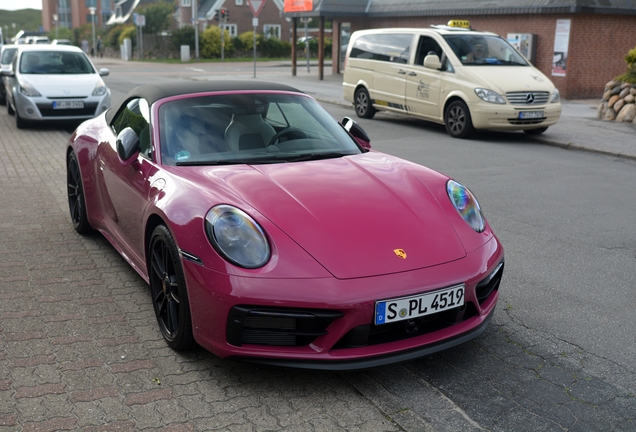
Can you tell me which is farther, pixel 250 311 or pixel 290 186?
pixel 290 186

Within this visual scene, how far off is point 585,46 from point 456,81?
32.5 feet

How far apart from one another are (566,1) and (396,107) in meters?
8.67

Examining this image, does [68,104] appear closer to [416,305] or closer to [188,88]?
[188,88]

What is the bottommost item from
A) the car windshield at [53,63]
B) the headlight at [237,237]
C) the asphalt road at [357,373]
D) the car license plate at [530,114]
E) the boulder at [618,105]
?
the asphalt road at [357,373]

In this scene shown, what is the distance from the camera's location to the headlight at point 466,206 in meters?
3.90

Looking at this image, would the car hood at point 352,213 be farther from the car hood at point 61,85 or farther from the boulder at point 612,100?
the boulder at point 612,100

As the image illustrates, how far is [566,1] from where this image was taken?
20.1m

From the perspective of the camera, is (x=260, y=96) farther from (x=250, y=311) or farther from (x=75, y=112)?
(x=75, y=112)

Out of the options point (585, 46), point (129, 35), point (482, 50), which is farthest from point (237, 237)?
point (129, 35)

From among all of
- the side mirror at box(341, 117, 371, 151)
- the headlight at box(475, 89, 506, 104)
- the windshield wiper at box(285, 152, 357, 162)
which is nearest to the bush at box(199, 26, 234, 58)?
the headlight at box(475, 89, 506, 104)

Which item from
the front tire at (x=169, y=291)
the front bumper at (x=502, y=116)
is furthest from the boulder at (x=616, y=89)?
the front tire at (x=169, y=291)

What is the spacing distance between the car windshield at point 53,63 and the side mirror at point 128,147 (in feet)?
34.3

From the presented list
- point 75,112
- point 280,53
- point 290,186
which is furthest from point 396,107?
point 280,53

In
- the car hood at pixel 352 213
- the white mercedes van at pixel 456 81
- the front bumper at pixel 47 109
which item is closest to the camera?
the car hood at pixel 352 213
